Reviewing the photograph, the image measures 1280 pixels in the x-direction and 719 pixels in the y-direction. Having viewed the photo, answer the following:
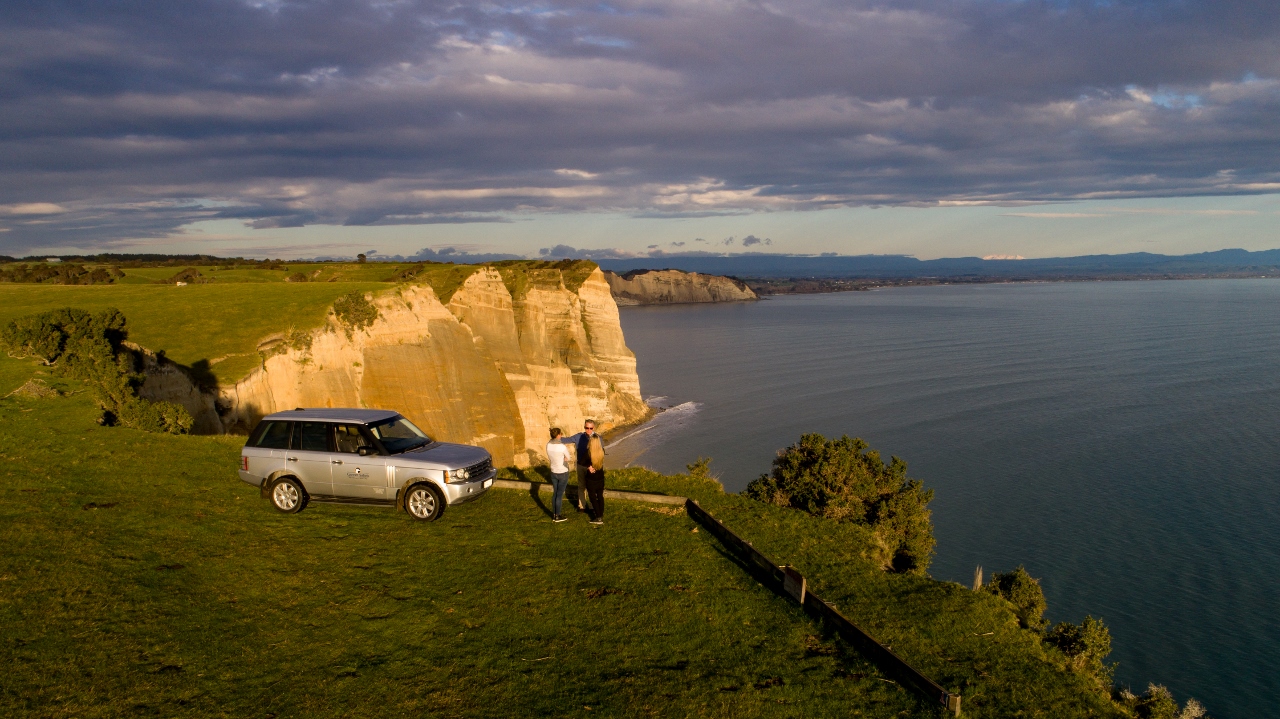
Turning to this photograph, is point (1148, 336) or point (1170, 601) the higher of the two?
point (1148, 336)

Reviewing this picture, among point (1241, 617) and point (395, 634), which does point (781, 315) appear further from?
point (395, 634)

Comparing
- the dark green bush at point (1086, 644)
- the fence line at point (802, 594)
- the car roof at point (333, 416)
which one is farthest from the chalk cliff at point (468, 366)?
the dark green bush at point (1086, 644)

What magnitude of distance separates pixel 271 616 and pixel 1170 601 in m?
33.8

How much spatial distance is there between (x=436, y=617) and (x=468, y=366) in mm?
37585

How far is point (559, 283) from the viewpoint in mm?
62531

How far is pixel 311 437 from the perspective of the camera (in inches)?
537

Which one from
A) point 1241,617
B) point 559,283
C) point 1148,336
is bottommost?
point 1241,617

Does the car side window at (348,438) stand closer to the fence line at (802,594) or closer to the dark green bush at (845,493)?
the fence line at (802,594)

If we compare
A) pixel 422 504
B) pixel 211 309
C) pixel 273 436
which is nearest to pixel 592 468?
pixel 422 504

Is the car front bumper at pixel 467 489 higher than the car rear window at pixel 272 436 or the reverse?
the reverse

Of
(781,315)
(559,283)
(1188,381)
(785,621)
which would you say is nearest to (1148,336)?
(1188,381)

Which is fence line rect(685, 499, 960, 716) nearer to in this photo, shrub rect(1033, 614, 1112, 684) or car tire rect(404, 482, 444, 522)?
car tire rect(404, 482, 444, 522)

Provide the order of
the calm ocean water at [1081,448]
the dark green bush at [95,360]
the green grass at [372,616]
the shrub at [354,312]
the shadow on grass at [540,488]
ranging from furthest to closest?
the shrub at [354,312] → the calm ocean water at [1081,448] → the dark green bush at [95,360] → the shadow on grass at [540,488] → the green grass at [372,616]

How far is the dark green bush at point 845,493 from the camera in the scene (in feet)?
73.6
